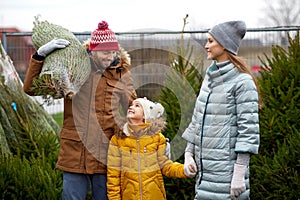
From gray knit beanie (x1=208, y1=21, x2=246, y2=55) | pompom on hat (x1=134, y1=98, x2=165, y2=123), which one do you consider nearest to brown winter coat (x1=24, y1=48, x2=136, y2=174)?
pompom on hat (x1=134, y1=98, x2=165, y2=123)

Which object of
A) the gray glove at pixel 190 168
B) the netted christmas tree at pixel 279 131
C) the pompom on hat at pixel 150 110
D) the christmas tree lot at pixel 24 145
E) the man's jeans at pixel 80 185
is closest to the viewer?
the gray glove at pixel 190 168

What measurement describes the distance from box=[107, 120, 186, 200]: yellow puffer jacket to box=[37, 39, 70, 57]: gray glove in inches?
30.3

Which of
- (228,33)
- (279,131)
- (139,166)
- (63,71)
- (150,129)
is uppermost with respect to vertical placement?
(228,33)

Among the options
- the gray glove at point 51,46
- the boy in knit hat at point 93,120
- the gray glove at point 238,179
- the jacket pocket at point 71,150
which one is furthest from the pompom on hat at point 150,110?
the gray glove at point 238,179

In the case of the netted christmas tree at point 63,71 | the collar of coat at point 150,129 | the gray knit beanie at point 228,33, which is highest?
the gray knit beanie at point 228,33

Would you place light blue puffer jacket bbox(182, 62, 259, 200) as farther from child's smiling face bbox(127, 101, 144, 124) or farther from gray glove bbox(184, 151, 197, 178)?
child's smiling face bbox(127, 101, 144, 124)

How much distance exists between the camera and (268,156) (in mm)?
5395

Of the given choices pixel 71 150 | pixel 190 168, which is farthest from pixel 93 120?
pixel 190 168

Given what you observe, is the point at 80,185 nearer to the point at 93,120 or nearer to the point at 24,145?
the point at 93,120

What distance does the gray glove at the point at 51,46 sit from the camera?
4348 mm

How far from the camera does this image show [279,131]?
536 centimetres

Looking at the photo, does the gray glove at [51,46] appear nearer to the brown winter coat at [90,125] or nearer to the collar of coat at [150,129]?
the brown winter coat at [90,125]

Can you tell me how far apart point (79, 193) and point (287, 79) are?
215cm

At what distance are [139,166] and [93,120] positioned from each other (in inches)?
19.3
